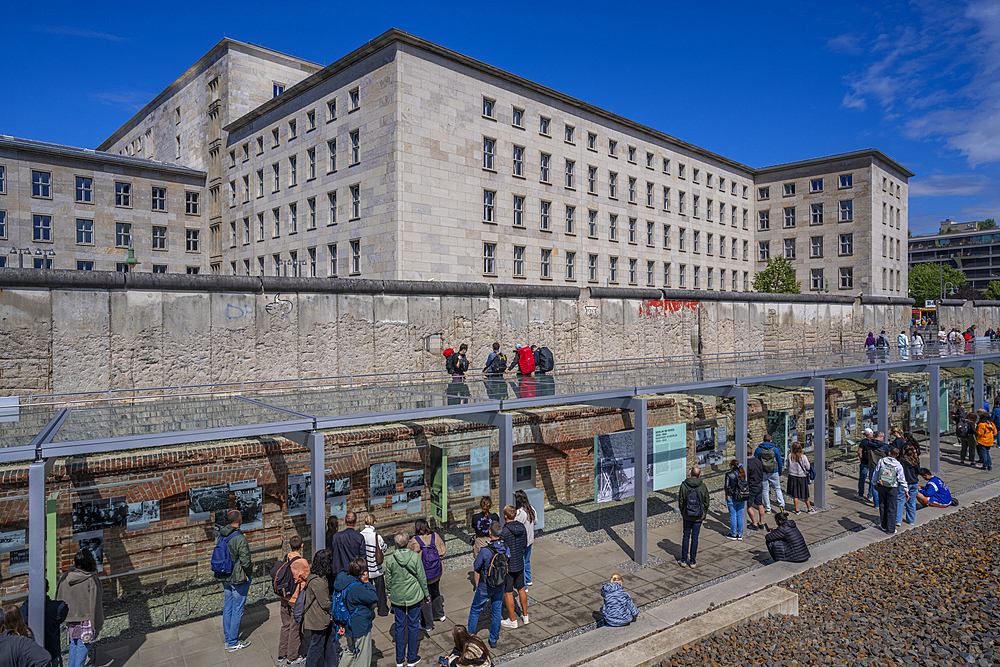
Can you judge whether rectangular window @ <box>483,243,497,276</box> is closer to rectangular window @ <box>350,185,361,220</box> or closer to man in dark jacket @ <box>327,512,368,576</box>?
rectangular window @ <box>350,185,361,220</box>

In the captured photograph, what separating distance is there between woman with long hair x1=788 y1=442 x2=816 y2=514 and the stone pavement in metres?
0.44

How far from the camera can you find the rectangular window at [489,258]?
1373 inches

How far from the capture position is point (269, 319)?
47.1 ft

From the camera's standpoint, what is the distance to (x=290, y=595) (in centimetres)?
720

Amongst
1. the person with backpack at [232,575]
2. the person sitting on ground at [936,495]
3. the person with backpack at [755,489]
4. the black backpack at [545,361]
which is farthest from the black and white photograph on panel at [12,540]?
the person sitting on ground at [936,495]

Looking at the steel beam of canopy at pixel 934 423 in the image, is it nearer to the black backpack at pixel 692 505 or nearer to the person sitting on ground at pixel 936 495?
the person sitting on ground at pixel 936 495

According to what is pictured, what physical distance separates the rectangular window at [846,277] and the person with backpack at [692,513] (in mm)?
52501

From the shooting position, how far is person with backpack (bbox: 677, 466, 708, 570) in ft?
32.9

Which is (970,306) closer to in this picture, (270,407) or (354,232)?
(354,232)

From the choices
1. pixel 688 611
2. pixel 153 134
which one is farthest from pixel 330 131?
pixel 688 611

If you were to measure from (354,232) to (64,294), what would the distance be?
21676mm

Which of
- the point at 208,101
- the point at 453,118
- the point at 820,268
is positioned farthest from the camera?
the point at 820,268

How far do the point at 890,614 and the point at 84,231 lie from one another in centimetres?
4370

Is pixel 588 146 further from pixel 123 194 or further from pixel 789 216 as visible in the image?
pixel 123 194
